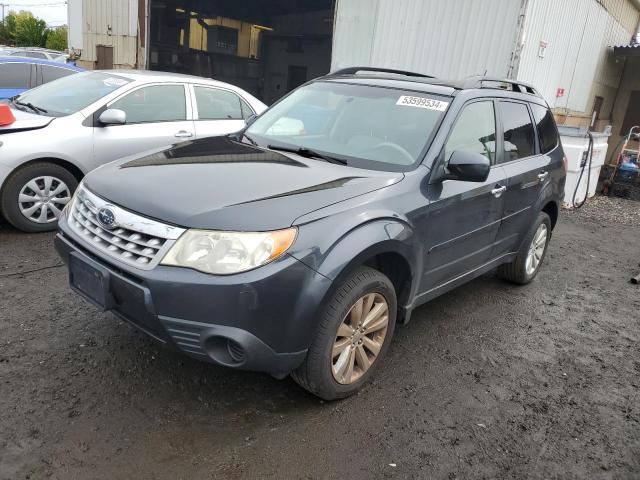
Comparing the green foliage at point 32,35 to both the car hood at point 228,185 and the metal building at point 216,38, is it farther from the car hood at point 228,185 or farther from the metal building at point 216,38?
the car hood at point 228,185

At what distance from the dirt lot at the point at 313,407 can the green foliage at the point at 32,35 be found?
49.3 m

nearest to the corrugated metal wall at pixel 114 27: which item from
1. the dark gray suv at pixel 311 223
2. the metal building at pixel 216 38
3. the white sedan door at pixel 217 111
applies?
the metal building at pixel 216 38

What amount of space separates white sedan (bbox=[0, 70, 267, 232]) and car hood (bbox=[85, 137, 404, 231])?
2215mm

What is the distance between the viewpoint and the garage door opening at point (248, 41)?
17891mm

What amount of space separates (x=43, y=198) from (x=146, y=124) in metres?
1.29

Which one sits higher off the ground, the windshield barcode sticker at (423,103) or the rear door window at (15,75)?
the windshield barcode sticker at (423,103)

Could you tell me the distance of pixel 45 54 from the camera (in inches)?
675

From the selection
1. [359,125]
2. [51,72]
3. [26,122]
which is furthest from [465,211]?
[51,72]

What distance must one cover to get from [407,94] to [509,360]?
1.95 meters

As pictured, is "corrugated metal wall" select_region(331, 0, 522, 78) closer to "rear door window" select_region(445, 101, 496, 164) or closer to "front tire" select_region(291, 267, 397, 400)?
"rear door window" select_region(445, 101, 496, 164)

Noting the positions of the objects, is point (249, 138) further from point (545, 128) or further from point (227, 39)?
point (227, 39)

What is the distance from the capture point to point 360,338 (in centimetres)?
287

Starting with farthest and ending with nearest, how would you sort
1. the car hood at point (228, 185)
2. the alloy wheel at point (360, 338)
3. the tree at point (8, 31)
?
the tree at point (8, 31)
the alloy wheel at point (360, 338)
the car hood at point (228, 185)

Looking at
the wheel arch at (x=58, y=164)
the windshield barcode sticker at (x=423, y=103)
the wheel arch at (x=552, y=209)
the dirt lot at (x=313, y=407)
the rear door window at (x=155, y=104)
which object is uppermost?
the windshield barcode sticker at (x=423, y=103)
